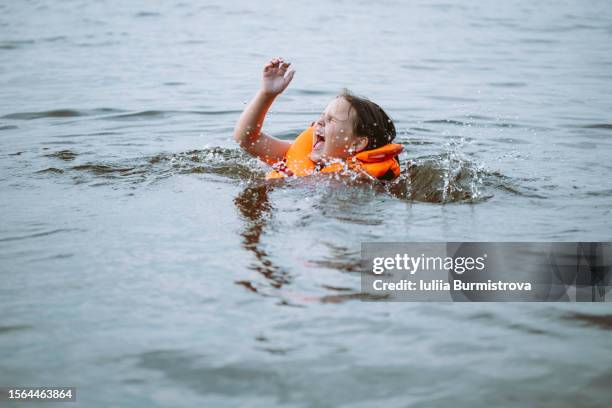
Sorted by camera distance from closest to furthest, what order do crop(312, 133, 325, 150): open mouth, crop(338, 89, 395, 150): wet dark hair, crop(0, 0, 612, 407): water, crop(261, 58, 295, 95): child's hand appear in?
1. crop(0, 0, 612, 407): water
2. crop(261, 58, 295, 95): child's hand
3. crop(338, 89, 395, 150): wet dark hair
4. crop(312, 133, 325, 150): open mouth

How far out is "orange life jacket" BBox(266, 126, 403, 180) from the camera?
A: 5793mm

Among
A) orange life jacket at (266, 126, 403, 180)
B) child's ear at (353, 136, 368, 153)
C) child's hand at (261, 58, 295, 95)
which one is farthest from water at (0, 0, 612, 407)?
child's hand at (261, 58, 295, 95)

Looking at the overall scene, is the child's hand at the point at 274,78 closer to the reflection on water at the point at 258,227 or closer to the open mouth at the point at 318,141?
the open mouth at the point at 318,141

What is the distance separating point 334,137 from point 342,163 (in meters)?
0.23

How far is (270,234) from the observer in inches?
185

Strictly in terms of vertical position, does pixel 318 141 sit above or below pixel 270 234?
above

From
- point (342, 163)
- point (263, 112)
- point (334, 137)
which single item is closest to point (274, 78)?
point (263, 112)

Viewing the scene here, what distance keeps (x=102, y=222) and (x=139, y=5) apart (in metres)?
15.3

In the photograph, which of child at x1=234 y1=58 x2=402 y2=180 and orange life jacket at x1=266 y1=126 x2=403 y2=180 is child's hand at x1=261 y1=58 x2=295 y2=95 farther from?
orange life jacket at x1=266 y1=126 x2=403 y2=180

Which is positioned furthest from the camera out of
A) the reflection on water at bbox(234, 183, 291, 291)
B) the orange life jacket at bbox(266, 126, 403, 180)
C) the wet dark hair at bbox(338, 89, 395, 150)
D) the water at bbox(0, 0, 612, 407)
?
the wet dark hair at bbox(338, 89, 395, 150)

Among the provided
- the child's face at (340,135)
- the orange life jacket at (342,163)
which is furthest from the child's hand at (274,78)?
the orange life jacket at (342,163)

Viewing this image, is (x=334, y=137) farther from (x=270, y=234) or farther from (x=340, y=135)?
(x=270, y=234)

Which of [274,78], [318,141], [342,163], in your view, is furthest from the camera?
[318,141]

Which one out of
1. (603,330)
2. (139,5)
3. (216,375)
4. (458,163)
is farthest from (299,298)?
(139,5)
